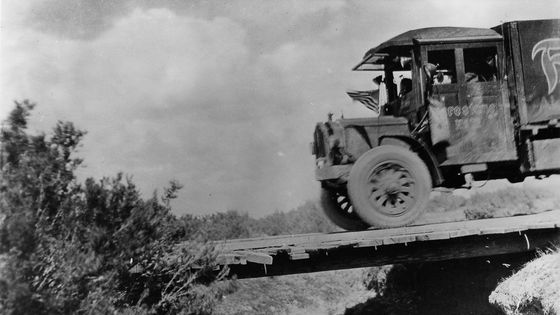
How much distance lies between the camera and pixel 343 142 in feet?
20.5

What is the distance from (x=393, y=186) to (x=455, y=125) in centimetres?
110

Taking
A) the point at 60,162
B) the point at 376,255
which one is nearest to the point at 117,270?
the point at 60,162

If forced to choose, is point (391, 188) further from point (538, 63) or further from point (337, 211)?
point (538, 63)

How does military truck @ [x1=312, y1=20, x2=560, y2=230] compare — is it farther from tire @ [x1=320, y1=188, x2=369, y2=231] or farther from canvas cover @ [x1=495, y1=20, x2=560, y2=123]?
tire @ [x1=320, y1=188, x2=369, y2=231]

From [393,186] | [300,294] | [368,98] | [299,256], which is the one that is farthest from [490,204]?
[299,256]

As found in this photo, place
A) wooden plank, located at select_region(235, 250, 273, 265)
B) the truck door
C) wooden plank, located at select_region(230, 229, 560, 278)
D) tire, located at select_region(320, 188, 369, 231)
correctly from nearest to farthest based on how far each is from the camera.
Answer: wooden plank, located at select_region(235, 250, 273, 265), wooden plank, located at select_region(230, 229, 560, 278), the truck door, tire, located at select_region(320, 188, 369, 231)

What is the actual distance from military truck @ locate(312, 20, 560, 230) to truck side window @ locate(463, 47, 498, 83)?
1cm

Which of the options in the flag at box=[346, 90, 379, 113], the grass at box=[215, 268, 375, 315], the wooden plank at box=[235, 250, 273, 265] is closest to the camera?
the wooden plank at box=[235, 250, 273, 265]

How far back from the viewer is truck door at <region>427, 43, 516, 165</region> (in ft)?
20.4

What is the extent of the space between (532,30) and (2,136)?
604 centimetres

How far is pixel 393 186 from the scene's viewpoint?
605 centimetres

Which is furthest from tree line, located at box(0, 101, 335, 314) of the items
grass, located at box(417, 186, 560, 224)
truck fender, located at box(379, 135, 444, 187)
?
grass, located at box(417, 186, 560, 224)

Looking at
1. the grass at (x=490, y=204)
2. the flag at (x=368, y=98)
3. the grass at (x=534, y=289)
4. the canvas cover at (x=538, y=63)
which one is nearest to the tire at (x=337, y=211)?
the flag at (x=368, y=98)

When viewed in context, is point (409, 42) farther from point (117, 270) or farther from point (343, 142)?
point (117, 270)
